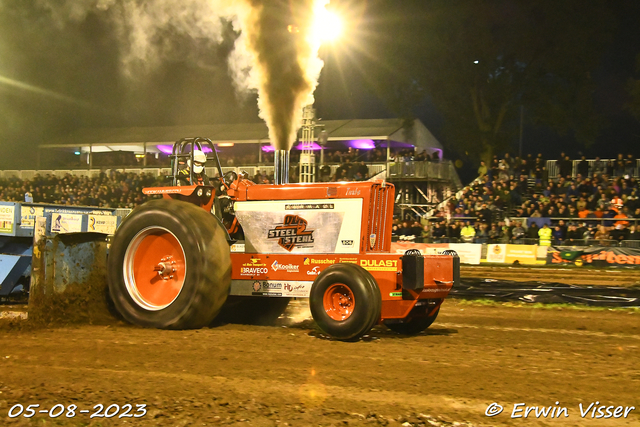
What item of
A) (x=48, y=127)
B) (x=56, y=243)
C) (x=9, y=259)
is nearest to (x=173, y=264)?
(x=56, y=243)

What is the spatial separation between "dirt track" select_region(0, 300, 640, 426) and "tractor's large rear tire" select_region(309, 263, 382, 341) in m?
0.21

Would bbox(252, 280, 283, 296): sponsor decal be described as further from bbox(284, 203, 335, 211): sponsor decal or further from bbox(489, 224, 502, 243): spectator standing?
bbox(489, 224, 502, 243): spectator standing

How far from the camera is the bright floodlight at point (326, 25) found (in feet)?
42.7

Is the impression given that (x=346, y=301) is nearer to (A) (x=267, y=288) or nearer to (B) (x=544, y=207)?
(A) (x=267, y=288)

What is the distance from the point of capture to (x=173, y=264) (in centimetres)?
821

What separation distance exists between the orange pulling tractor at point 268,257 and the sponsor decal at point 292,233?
13 millimetres

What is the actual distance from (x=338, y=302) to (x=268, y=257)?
1.26 m

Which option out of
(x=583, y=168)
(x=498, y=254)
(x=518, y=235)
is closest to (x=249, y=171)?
(x=498, y=254)

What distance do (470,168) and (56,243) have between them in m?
35.4

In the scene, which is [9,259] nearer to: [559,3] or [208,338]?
[208,338]

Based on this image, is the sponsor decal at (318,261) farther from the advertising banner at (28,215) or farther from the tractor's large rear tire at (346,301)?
the advertising banner at (28,215)

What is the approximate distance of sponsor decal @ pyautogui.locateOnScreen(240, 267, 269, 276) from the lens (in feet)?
27.3

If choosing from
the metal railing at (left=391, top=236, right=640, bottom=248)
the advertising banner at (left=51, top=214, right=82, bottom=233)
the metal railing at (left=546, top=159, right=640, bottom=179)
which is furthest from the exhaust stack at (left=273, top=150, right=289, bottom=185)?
the metal railing at (left=546, top=159, right=640, bottom=179)

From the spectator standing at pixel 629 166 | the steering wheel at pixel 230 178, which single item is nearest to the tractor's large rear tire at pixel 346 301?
the steering wheel at pixel 230 178
